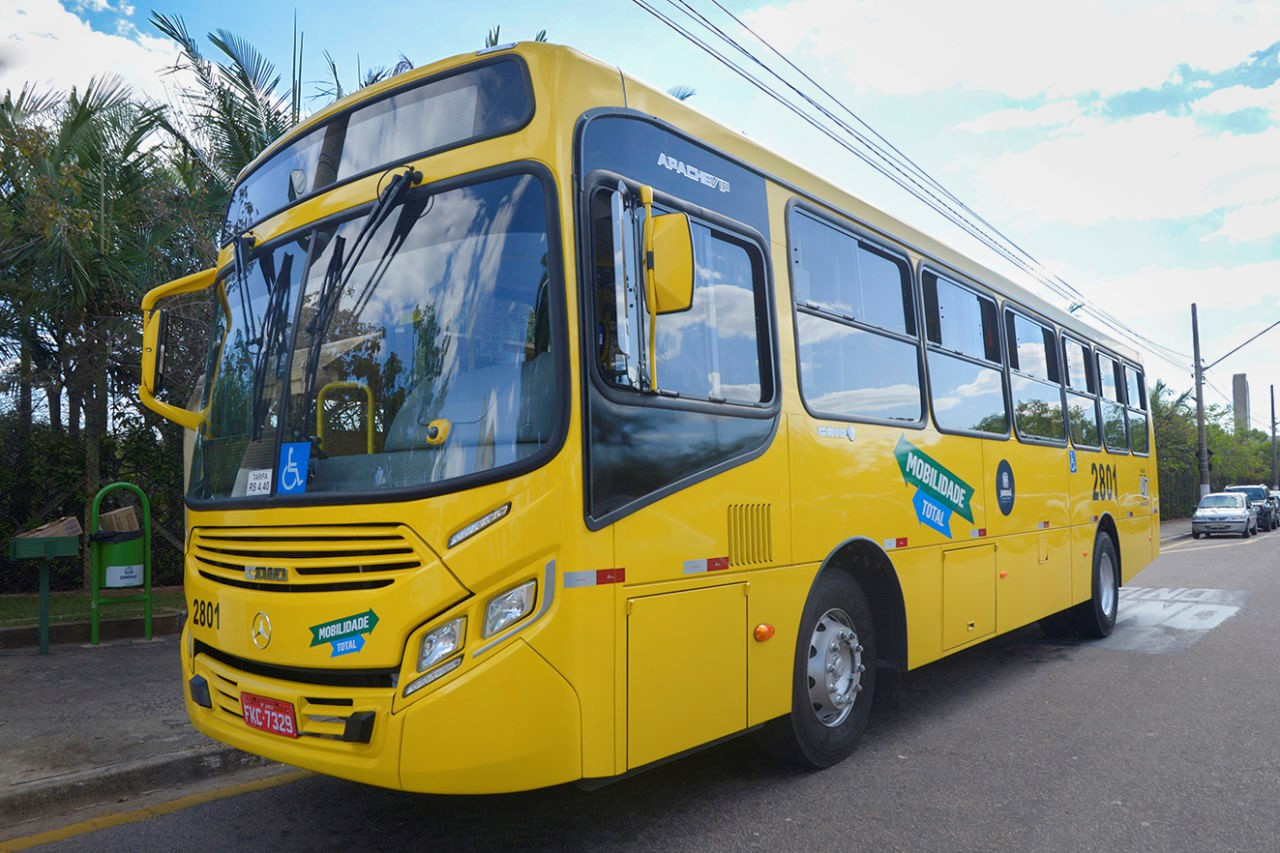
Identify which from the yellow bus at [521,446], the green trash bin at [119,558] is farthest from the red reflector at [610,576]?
the green trash bin at [119,558]

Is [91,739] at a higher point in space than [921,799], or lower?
higher

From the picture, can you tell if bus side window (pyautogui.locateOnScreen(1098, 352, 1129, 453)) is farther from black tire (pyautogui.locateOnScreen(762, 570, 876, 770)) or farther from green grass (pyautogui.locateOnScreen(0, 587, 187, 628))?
green grass (pyautogui.locateOnScreen(0, 587, 187, 628))

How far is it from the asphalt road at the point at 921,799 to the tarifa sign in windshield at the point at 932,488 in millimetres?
1339

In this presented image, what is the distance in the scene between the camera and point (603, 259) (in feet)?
12.5

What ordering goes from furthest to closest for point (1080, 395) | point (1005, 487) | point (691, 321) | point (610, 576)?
point (1080, 395)
point (1005, 487)
point (691, 321)
point (610, 576)

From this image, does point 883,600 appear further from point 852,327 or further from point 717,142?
point 717,142

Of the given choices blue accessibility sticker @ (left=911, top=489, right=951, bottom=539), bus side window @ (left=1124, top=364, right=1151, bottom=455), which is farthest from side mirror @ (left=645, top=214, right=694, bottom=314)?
bus side window @ (left=1124, top=364, right=1151, bottom=455)

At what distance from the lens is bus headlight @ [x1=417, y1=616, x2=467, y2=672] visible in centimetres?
347

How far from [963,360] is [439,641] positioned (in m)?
Answer: 4.78

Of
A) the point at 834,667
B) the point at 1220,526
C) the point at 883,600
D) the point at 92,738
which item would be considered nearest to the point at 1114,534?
the point at 883,600

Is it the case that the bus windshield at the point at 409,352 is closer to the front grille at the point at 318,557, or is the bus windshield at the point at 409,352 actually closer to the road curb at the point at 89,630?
the front grille at the point at 318,557

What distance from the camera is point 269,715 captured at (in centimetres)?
382

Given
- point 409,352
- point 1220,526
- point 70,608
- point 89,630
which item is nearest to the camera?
point 409,352

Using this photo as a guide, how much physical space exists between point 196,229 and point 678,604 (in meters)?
8.97
